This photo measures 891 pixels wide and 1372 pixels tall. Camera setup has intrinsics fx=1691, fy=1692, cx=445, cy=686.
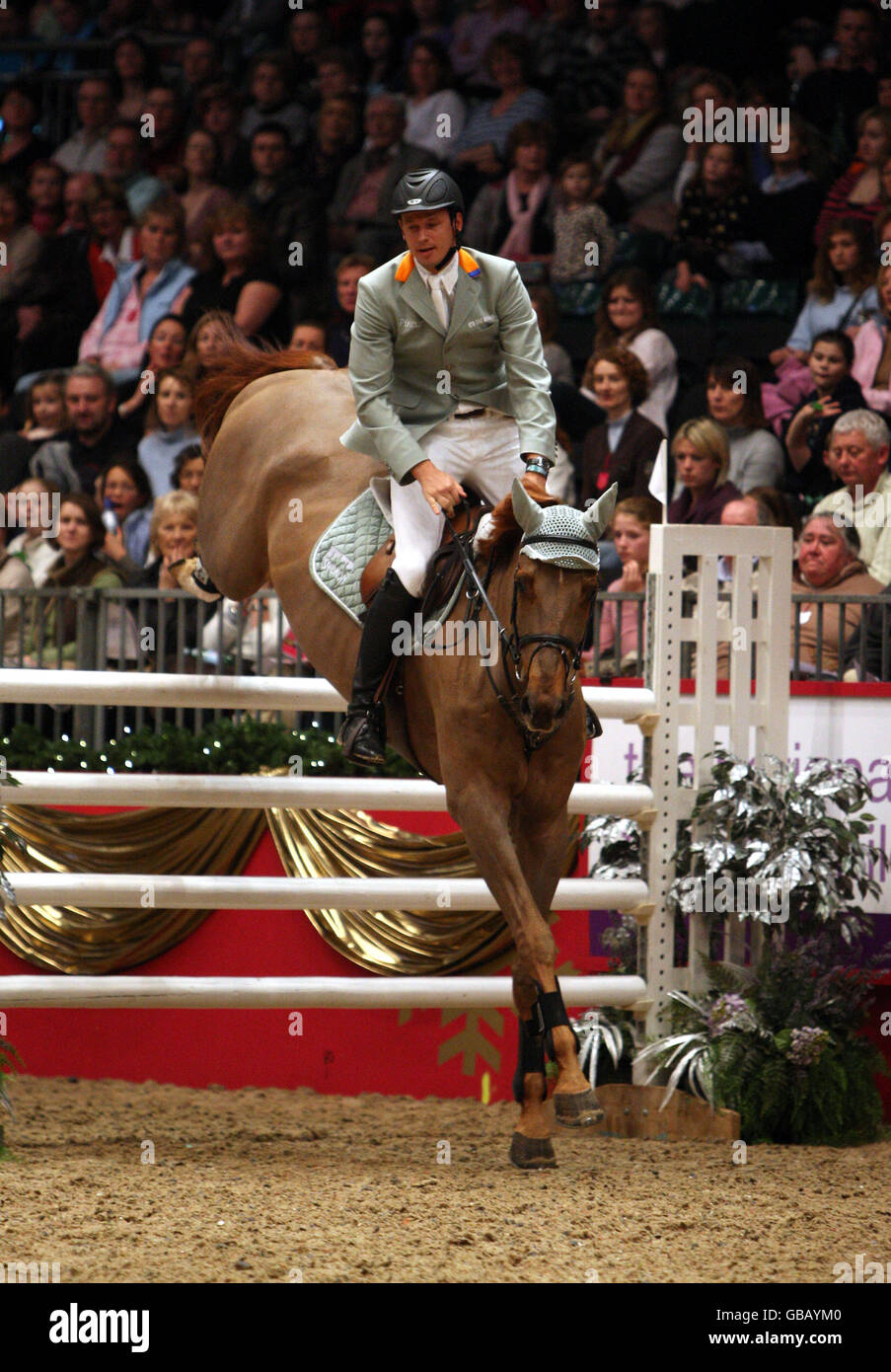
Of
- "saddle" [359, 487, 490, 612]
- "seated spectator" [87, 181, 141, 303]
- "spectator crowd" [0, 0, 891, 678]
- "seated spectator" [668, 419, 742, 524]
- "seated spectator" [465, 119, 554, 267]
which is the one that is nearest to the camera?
"saddle" [359, 487, 490, 612]

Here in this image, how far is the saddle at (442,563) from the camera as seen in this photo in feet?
15.1

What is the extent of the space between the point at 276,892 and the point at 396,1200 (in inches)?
52.7

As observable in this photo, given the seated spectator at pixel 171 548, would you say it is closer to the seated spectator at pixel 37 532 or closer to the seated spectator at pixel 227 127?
the seated spectator at pixel 37 532

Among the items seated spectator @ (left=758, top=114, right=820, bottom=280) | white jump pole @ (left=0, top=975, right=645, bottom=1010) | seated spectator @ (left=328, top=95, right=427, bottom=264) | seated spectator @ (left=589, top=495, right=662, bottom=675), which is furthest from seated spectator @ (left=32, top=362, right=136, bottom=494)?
white jump pole @ (left=0, top=975, right=645, bottom=1010)

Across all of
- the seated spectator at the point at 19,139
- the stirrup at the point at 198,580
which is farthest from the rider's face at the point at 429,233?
the seated spectator at the point at 19,139

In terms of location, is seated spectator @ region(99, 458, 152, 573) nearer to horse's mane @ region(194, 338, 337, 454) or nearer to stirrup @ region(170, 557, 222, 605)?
stirrup @ region(170, 557, 222, 605)

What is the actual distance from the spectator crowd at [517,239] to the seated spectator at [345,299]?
1.0 inches

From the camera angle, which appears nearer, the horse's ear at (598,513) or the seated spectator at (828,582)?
the horse's ear at (598,513)

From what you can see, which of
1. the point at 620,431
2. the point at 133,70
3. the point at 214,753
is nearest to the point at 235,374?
the point at 214,753

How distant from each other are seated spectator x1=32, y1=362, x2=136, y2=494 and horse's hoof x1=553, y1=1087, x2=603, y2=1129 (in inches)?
244

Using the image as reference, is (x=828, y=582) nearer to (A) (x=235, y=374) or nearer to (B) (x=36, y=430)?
(A) (x=235, y=374)

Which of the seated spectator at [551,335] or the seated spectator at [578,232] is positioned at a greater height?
the seated spectator at [578,232]

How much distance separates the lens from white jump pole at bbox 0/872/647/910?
5.16 m

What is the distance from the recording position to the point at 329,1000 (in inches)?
207
